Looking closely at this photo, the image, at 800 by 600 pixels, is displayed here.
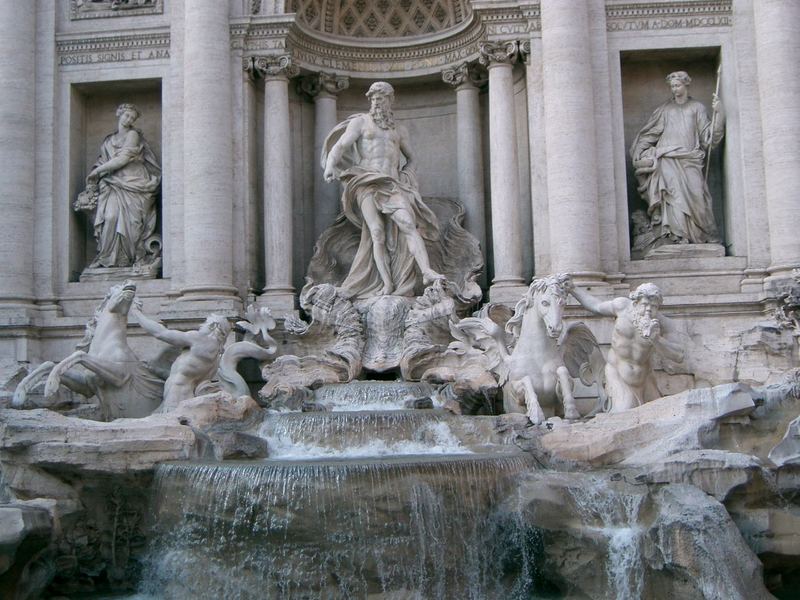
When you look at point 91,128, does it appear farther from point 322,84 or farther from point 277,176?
point 322,84

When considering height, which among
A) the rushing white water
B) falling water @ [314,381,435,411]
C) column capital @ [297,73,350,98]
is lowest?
the rushing white water

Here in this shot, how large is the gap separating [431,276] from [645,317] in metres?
4.07

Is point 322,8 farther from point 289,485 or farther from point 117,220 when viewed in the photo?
point 289,485

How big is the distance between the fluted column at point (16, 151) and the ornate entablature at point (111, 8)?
0.73 m

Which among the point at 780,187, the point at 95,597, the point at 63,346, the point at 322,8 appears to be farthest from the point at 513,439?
the point at 322,8

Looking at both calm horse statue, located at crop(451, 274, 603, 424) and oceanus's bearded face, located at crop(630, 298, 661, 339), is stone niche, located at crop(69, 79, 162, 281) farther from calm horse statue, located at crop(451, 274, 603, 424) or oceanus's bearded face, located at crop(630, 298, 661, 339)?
oceanus's bearded face, located at crop(630, 298, 661, 339)

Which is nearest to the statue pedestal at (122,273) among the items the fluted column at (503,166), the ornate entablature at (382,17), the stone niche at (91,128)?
the stone niche at (91,128)

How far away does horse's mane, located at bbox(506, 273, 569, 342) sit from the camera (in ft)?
43.4

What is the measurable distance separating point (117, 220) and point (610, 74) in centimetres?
796

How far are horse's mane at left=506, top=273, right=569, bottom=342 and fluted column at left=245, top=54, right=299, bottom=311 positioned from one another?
4.05m

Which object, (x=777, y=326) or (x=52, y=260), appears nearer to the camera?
(x=777, y=326)

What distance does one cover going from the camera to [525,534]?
1044 centimetres

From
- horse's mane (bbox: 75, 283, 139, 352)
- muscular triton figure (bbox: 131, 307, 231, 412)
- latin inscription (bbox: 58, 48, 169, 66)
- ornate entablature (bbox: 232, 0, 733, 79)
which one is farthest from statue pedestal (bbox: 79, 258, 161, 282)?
ornate entablature (bbox: 232, 0, 733, 79)

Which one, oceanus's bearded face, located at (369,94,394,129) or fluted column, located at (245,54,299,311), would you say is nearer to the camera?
oceanus's bearded face, located at (369,94,394,129)
